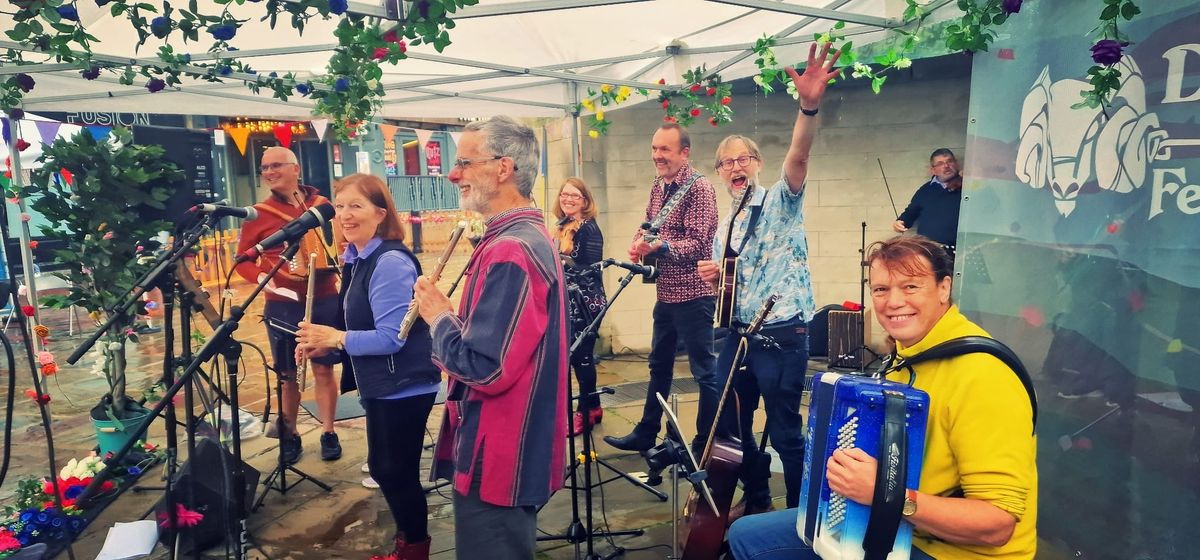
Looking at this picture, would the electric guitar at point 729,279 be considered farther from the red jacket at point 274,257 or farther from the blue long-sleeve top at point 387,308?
the red jacket at point 274,257

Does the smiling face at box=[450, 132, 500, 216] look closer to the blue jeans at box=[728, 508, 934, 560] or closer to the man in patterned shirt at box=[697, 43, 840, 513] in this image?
the blue jeans at box=[728, 508, 934, 560]

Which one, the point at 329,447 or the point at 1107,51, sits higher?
the point at 1107,51

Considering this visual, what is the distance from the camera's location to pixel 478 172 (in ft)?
6.89

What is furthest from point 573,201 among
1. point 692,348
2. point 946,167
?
point 946,167

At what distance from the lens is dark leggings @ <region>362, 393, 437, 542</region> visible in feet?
9.14

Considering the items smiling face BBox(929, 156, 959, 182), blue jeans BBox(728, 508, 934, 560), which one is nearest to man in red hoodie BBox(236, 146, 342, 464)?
blue jeans BBox(728, 508, 934, 560)

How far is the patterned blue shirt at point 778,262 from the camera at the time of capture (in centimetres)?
325

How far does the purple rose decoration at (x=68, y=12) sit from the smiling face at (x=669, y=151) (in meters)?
2.81

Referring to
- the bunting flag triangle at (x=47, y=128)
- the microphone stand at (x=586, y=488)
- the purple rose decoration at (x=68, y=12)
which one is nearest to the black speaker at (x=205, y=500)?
the microphone stand at (x=586, y=488)

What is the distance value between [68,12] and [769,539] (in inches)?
137

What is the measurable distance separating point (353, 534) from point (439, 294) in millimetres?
2135

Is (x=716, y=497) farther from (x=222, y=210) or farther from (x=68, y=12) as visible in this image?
(x=68, y=12)

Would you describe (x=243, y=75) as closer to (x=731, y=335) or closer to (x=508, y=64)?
(x=508, y=64)

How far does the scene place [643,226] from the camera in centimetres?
395
